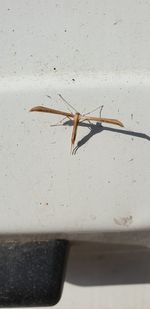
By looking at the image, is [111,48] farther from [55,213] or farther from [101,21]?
[55,213]

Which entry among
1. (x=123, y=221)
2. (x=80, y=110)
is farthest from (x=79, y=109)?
(x=123, y=221)

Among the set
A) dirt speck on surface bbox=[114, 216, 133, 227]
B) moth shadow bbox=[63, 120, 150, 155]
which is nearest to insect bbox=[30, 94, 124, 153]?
moth shadow bbox=[63, 120, 150, 155]

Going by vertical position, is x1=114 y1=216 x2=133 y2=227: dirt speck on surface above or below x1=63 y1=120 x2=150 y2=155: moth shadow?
below

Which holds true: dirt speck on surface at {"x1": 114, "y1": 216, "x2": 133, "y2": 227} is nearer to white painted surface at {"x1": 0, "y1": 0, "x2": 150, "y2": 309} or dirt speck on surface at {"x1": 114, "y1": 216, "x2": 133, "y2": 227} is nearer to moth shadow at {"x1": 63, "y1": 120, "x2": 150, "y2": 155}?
white painted surface at {"x1": 0, "y1": 0, "x2": 150, "y2": 309}

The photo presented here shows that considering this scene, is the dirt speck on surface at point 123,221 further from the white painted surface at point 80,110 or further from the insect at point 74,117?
the insect at point 74,117

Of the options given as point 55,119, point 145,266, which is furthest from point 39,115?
point 145,266

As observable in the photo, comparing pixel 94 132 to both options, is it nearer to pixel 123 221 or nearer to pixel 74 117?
pixel 74 117

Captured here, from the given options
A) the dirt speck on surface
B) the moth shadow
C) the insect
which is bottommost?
the dirt speck on surface

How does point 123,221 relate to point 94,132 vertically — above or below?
below
